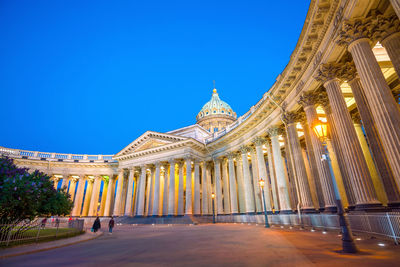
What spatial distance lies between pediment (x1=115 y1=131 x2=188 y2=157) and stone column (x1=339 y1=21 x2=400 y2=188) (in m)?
25.6

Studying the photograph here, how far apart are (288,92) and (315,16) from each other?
6960mm

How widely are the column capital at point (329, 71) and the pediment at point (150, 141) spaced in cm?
2315

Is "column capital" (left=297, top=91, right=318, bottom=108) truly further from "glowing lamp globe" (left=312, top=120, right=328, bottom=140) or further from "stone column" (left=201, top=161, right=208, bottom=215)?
"stone column" (left=201, top=161, right=208, bottom=215)

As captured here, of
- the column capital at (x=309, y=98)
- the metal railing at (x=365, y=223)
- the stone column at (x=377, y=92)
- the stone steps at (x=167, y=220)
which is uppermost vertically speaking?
the column capital at (x=309, y=98)

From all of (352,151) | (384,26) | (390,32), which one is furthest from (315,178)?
(384,26)

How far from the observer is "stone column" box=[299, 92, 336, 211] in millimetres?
13375

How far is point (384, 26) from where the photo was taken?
9.48 metres

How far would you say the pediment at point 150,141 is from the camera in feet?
111

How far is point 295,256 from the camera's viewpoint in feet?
19.4

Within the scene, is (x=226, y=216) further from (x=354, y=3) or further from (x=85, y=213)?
(x=85, y=213)

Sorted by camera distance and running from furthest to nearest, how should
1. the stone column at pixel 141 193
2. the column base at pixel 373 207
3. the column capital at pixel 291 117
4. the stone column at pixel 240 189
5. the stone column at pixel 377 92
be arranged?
the stone column at pixel 141 193, the stone column at pixel 240 189, the column capital at pixel 291 117, the column base at pixel 373 207, the stone column at pixel 377 92

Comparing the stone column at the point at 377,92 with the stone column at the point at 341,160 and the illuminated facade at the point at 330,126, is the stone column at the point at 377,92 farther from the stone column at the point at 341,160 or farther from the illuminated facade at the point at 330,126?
the stone column at the point at 341,160

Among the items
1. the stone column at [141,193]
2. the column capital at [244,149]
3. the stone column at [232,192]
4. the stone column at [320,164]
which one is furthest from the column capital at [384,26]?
the stone column at [141,193]

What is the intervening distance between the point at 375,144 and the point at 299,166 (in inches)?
238
